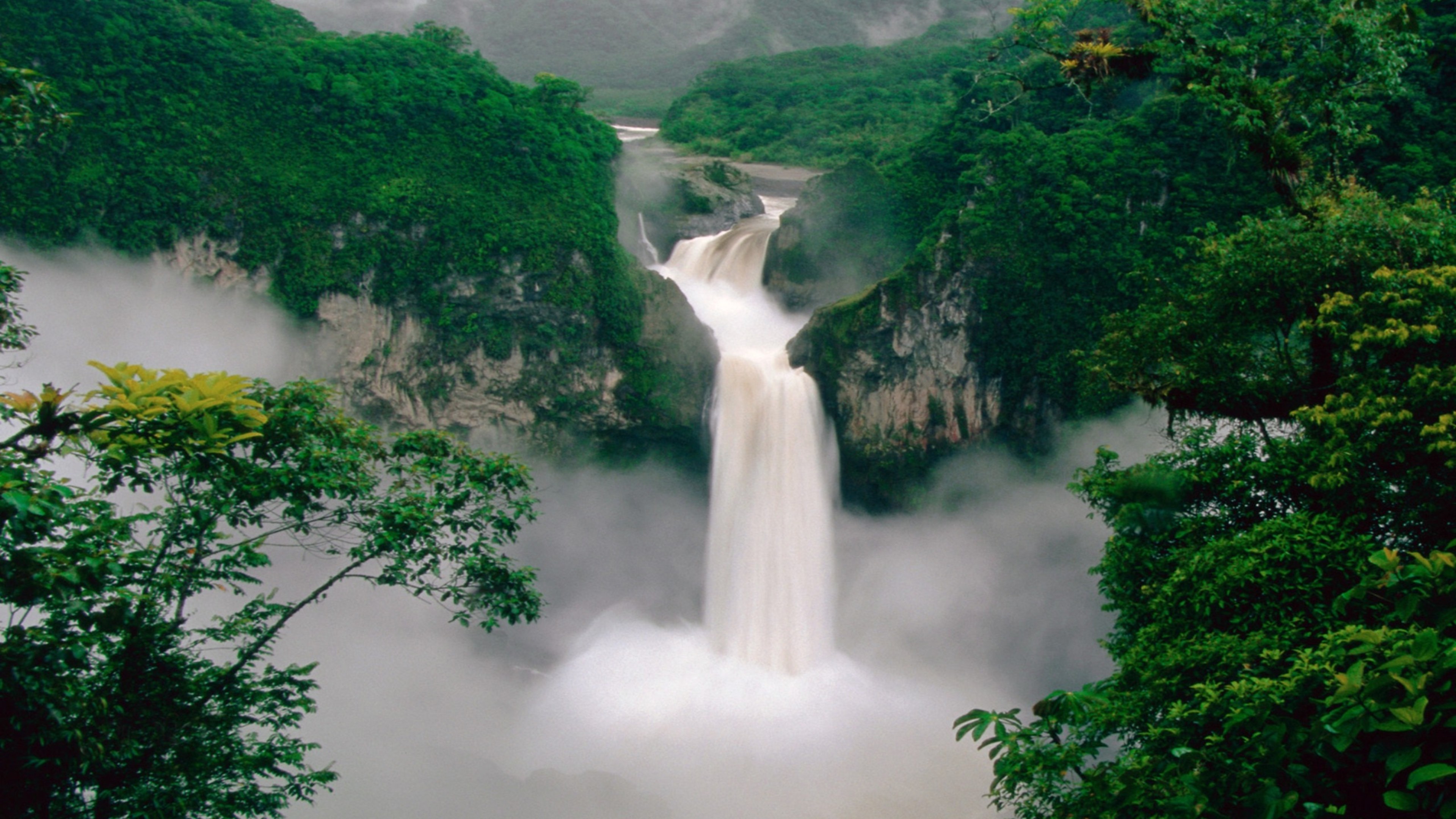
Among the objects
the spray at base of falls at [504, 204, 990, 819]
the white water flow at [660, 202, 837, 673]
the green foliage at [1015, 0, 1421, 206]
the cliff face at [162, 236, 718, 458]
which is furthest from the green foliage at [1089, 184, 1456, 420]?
the cliff face at [162, 236, 718, 458]

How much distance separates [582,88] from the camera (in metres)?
Answer: 23.9

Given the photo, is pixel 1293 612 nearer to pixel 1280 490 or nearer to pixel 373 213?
pixel 1280 490

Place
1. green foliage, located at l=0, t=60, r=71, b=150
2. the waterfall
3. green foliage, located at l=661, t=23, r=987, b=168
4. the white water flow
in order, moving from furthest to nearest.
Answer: green foliage, located at l=661, t=23, r=987, b=168
the waterfall
the white water flow
green foliage, located at l=0, t=60, r=71, b=150

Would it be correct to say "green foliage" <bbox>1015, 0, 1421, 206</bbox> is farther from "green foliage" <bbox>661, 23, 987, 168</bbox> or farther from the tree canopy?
"green foliage" <bbox>661, 23, 987, 168</bbox>

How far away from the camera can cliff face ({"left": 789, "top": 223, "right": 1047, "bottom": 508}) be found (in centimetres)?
1972

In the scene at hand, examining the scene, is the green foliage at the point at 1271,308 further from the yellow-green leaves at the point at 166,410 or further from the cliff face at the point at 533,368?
the cliff face at the point at 533,368

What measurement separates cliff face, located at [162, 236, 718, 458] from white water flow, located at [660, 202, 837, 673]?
3.84 feet

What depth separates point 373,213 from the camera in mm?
20734

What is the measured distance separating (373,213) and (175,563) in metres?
16.9

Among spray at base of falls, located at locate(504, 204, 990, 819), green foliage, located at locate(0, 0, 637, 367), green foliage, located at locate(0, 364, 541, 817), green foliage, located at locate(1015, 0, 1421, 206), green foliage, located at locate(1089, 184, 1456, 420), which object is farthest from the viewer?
green foliage, located at locate(0, 0, 637, 367)

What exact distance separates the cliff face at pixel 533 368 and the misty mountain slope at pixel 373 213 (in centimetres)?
5

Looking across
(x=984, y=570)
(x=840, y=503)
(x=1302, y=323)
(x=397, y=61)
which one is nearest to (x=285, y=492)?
(x=1302, y=323)

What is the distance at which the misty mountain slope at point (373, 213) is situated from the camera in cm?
1966

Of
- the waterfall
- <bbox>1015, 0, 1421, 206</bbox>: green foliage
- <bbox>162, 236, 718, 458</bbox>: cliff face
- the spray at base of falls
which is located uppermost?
<bbox>1015, 0, 1421, 206</bbox>: green foliage
